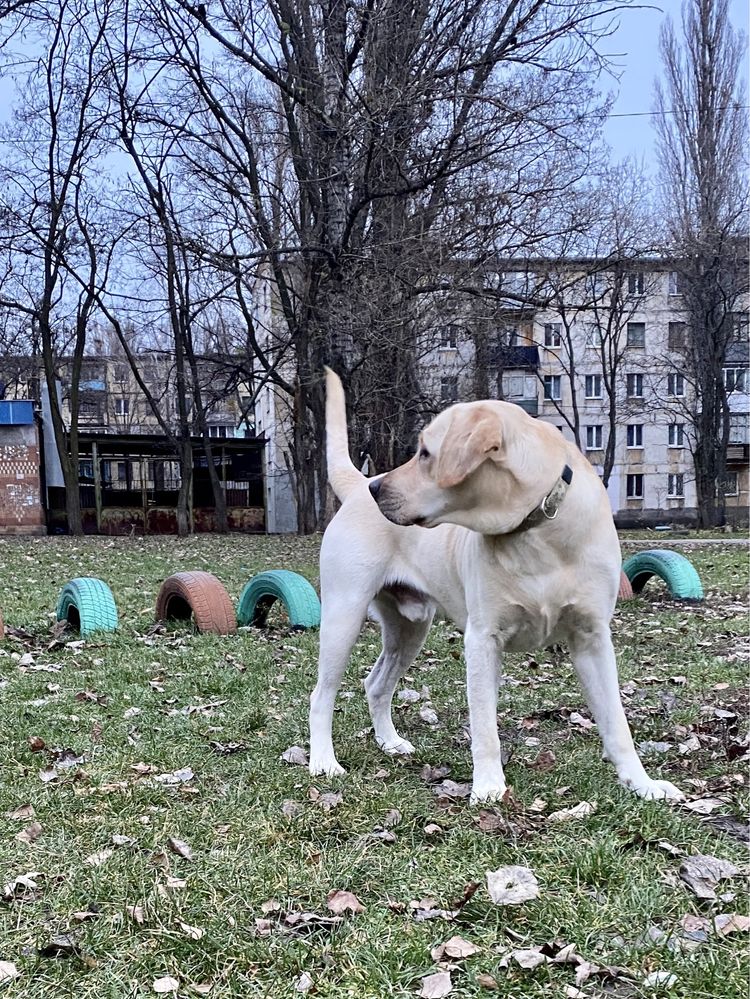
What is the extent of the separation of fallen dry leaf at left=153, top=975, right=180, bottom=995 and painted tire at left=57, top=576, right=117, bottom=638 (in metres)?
5.58

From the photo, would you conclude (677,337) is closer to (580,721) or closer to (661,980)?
(580,721)

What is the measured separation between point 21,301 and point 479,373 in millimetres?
16223

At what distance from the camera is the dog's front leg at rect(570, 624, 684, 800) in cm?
345

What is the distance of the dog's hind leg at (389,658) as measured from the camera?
4336mm

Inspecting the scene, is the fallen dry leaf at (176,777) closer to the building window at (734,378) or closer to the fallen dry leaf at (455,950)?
the fallen dry leaf at (455,950)

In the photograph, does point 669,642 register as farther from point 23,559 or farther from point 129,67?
point 129,67

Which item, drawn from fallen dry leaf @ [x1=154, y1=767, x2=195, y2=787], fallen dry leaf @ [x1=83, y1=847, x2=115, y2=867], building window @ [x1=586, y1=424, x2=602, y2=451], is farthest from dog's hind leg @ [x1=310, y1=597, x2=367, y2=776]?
building window @ [x1=586, y1=424, x2=602, y2=451]

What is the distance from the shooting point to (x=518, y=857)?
281 centimetres

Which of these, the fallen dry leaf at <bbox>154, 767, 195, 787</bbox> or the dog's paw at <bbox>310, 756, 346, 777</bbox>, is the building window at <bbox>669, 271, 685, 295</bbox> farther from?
the fallen dry leaf at <bbox>154, 767, 195, 787</bbox>

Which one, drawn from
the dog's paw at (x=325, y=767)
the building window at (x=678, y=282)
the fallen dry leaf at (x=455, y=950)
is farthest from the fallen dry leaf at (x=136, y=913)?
the building window at (x=678, y=282)

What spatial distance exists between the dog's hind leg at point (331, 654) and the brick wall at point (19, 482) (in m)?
27.5

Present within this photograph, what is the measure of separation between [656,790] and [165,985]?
209 centimetres

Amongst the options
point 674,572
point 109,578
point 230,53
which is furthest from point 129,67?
point 674,572

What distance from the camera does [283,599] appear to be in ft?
26.1
